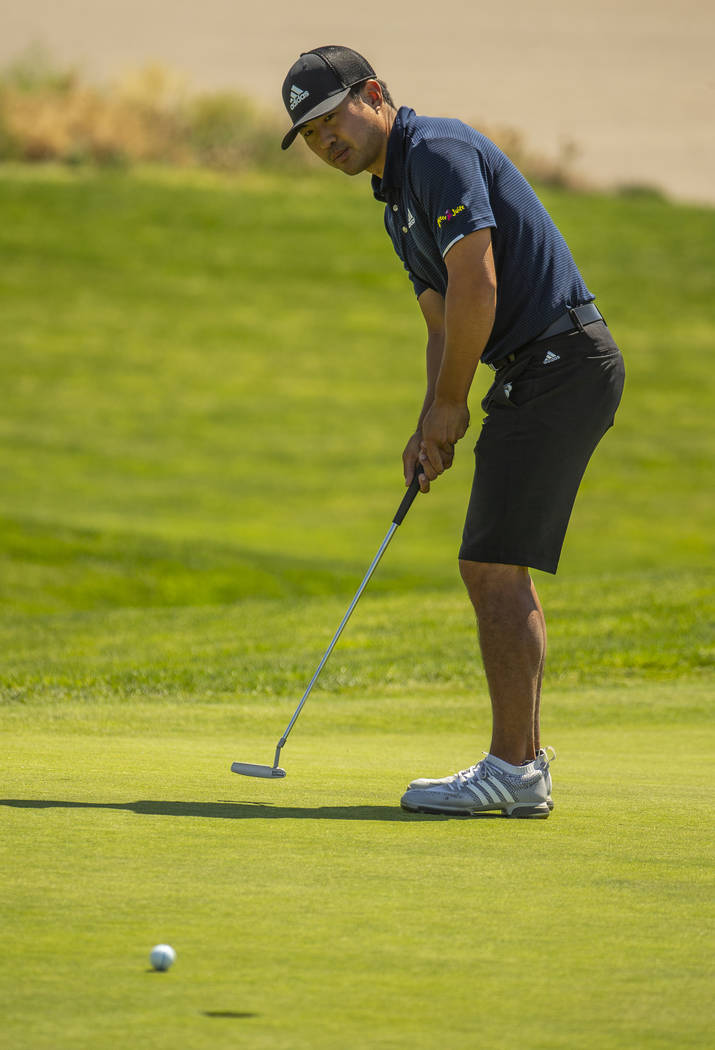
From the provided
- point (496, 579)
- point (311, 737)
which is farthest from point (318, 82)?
point (311, 737)

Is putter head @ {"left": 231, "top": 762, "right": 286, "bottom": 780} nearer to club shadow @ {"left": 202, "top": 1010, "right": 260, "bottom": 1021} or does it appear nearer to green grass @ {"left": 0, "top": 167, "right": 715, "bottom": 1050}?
green grass @ {"left": 0, "top": 167, "right": 715, "bottom": 1050}

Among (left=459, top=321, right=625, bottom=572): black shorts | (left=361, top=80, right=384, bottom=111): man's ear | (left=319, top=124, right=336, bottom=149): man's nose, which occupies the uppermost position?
(left=361, top=80, right=384, bottom=111): man's ear

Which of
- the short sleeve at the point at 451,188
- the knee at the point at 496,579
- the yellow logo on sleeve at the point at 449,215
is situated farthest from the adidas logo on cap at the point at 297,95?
the knee at the point at 496,579

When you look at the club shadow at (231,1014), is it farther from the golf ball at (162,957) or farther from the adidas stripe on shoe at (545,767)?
the adidas stripe on shoe at (545,767)

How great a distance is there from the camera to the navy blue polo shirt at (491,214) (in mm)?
3752

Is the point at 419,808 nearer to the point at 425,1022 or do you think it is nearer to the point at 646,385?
the point at 425,1022

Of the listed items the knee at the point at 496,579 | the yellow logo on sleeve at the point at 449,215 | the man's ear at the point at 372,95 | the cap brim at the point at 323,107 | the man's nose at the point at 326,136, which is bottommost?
the knee at the point at 496,579

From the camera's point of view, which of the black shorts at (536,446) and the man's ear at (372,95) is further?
the man's ear at (372,95)

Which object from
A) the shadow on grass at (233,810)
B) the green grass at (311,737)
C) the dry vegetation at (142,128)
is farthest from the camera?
the dry vegetation at (142,128)

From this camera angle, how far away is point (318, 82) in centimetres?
388

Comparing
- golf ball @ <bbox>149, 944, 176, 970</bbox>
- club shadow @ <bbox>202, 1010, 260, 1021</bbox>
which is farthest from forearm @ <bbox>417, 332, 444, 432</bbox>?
club shadow @ <bbox>202, 1010, 260, 1021</bbox>

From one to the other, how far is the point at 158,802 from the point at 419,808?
25.6 inches

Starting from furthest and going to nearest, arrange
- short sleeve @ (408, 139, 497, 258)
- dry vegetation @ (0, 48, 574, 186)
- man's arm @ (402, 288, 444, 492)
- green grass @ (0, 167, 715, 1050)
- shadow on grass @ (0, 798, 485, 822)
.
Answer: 1. dry vegetation @ (0, 48, 574, 186)
2. man's arm @ (402, 288, 444, 492)
3. short sleeve @ (408, 139, 497, 258)
4. shadow on grass @ (0, 798, 485, 822)
5. green grass @ (0, 167, 715, 1050)

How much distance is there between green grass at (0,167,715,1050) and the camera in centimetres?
220
